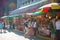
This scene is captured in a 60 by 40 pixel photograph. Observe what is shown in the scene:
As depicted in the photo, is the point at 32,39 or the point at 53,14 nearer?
the point at 53,14

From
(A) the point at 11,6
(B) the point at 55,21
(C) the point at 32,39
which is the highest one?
(A) the point at 11,6

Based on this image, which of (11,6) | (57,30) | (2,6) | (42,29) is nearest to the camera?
(57,30)

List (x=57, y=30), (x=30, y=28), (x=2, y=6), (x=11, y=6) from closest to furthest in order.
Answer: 1. (x=57, y=30)
2. (x=30, y=28)
3. (x=11, y=6)
4. (x=2, y=6)

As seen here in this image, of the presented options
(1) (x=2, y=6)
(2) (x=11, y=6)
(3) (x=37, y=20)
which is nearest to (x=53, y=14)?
(3) (x=37, y=20)

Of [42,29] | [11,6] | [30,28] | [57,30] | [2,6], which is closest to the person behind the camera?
[57,30]

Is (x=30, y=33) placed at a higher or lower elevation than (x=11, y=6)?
lower

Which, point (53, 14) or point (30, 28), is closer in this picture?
point (53, 14)

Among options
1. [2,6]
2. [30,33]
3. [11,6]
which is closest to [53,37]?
[30,33]

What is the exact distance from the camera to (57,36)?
13.4 metres

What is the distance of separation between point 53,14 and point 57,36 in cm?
158

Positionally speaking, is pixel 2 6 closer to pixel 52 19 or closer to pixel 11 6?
pixel 11 6

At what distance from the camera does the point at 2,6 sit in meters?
62.0

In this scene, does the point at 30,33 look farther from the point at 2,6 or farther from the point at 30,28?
the point at 2,6

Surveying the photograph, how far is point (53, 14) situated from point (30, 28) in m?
4.62
